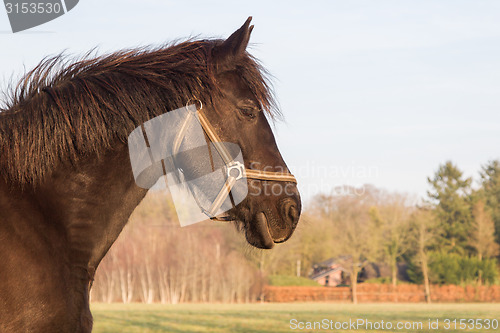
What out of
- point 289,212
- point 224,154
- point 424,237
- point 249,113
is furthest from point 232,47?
point 424,237

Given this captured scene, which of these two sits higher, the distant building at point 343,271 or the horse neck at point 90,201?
the horse neck at point 90,201

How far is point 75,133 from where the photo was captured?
2918mm

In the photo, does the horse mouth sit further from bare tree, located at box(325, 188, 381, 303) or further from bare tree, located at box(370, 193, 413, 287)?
bare tree, located at box(370, 193, 413, 287)

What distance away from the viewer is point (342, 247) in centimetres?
5134

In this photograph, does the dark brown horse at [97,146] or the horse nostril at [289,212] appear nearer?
the dark brown horse at [97,146]

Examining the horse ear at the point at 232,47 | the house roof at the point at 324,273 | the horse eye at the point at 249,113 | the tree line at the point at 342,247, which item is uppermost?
the horse ear at the point at 232,47

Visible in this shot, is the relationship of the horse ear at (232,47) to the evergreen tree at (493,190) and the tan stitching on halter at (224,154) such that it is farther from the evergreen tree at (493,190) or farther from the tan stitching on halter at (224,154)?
the evergreen tree at (493,190)

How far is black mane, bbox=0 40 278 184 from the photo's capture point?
9.41 ft

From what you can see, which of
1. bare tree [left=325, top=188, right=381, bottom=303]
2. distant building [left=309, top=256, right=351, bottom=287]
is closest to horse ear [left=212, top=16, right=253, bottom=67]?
bare tree [left=325, top=188, right=381, bottom=303]

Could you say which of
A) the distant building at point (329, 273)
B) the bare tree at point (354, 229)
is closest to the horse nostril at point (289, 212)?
the bare tree at point (354, 229)

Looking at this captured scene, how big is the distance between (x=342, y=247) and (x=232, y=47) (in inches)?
1965

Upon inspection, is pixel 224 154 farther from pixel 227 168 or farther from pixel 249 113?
pixel 249 113

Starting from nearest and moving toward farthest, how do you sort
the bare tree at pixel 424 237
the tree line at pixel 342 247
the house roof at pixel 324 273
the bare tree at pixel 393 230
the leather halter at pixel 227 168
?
the leather halter at pixel 227 168 → the tree line at pixel 342 247 → the bare tree at pixel 424 237 → the bare tree at pixel 393 230 → the house roof at pixel 324 273

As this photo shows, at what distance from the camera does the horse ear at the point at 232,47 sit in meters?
3.06
